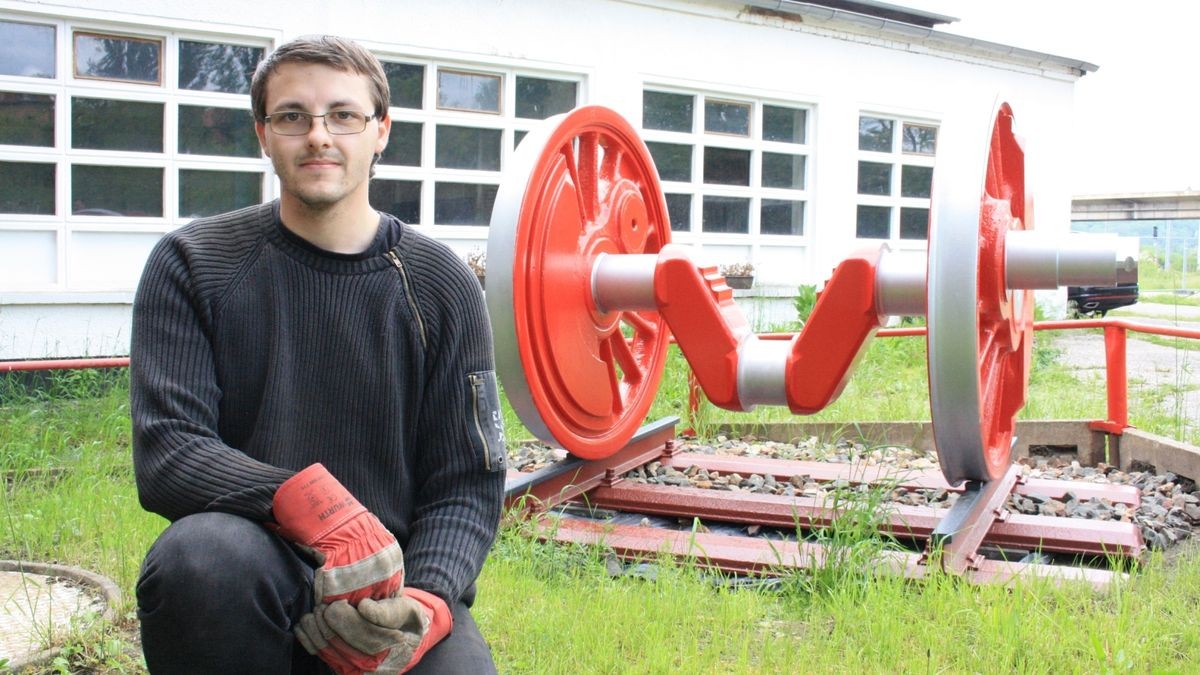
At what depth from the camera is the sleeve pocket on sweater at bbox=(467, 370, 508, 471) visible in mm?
2072

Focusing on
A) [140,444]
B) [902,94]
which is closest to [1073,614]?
[140,444]

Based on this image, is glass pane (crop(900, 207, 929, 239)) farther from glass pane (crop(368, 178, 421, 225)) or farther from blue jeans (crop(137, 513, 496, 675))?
blue jeans (crop(137, 513, 496, 675))

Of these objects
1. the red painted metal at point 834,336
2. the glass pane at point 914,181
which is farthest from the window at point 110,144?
the glass pane at point 914,181

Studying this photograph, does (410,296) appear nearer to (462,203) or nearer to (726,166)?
(462,203)

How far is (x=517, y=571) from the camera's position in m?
3.59

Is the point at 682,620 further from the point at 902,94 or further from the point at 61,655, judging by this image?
the point at 902,94

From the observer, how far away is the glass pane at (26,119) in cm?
759

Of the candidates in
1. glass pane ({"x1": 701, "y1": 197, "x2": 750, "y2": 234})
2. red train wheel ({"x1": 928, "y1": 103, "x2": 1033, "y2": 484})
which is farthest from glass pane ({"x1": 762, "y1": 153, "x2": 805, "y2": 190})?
red train wheel ({"x1": 928, "y1": 103, "x2": 1033, "y2": 484})

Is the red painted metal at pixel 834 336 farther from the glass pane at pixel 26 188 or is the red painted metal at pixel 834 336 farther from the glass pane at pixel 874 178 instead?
the glass pane at pixel 874 178

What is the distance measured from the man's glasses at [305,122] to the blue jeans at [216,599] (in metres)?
0.69

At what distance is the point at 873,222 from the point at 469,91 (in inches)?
202

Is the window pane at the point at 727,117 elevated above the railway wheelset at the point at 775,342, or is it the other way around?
the window pane at the point at 727,117

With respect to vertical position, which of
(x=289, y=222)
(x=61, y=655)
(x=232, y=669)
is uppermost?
(x=289, y=222)

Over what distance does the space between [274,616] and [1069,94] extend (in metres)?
14.3
